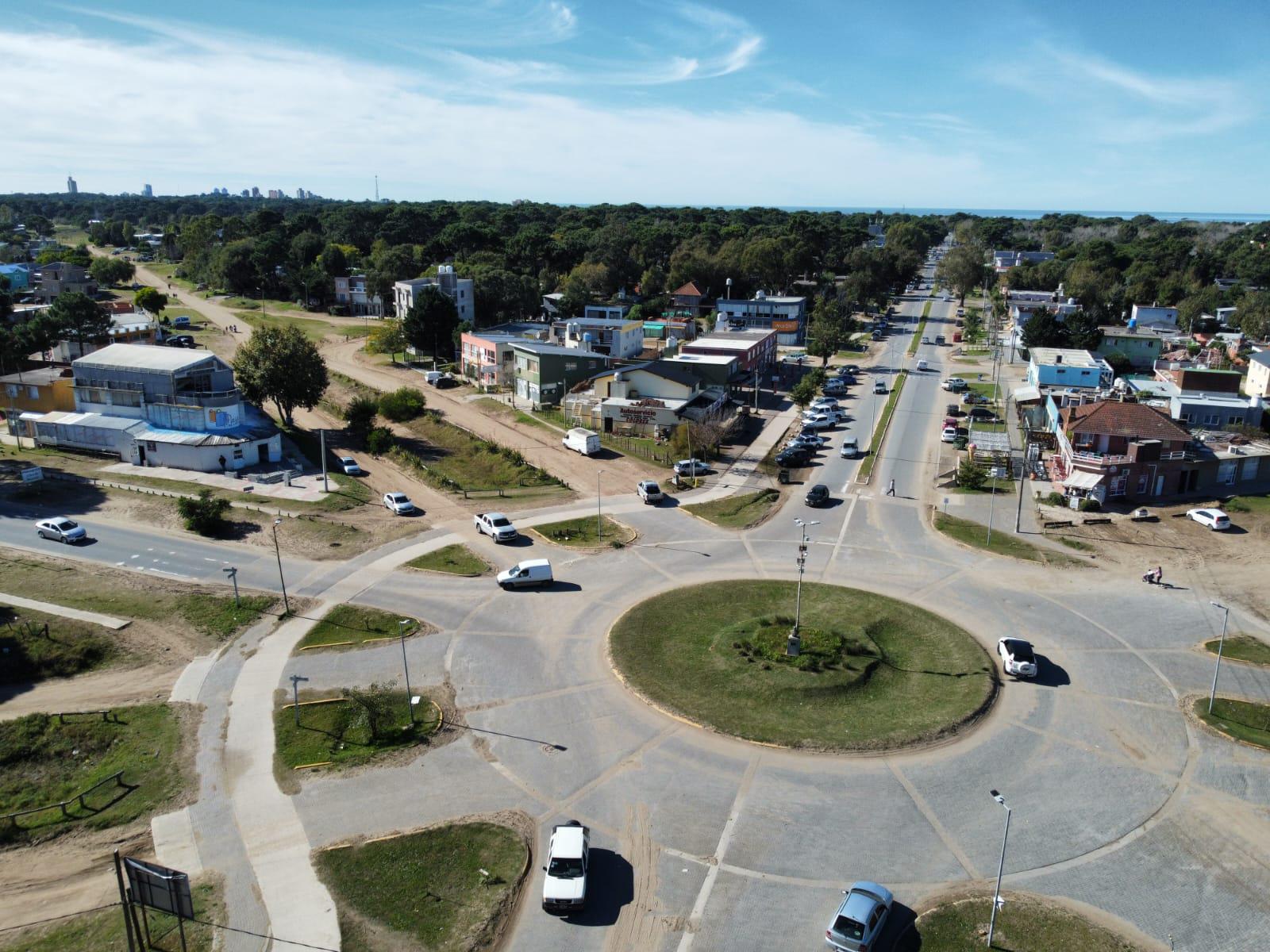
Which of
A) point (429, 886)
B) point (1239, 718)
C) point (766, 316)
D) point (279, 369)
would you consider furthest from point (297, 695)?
point (766, 316)

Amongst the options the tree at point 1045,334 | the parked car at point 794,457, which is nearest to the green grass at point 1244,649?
the parked car at point 794,457

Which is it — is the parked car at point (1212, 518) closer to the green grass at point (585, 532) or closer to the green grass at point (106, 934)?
the green grass at point (585, 532)

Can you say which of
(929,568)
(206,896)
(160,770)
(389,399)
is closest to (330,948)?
(206,896)

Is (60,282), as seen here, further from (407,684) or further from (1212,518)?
(1212,518)

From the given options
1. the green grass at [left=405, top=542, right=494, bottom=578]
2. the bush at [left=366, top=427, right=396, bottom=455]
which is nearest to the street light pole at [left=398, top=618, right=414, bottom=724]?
the green grass at [left=405, top=542, right=494, bottom=578]

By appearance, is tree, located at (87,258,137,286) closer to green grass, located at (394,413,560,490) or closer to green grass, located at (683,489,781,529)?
green grass, located at (394,413,560,490)

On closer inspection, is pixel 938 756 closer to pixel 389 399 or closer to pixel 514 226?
pixel 389 399
